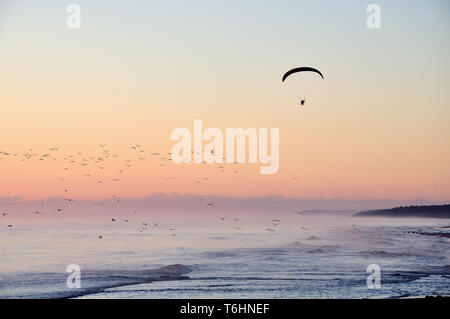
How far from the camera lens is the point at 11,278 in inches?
1289

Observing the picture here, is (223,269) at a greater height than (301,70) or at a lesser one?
lesser

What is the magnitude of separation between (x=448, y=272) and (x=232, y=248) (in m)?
21.0

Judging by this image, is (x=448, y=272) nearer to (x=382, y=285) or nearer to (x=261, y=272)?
(x=382, y=285)

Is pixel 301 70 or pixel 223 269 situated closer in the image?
pixel 301 70

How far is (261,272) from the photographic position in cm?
3412

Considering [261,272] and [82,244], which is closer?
[261,272]

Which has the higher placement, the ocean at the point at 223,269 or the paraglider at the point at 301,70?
the paraglider at the point at 301,70

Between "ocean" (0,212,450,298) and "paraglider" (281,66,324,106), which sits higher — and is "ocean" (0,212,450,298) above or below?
below
